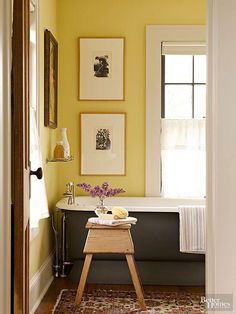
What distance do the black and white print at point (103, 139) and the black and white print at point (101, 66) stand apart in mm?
595

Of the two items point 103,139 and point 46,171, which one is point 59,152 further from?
point 103,139

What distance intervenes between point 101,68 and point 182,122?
102 cm

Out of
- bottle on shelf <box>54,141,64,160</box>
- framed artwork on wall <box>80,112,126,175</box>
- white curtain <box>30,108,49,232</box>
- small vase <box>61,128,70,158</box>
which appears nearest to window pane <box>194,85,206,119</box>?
framed artwork on wall <box>80,112,126,175</box>

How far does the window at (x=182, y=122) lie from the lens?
588 cm

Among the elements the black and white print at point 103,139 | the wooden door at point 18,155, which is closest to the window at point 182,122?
the black and white print at point 103,139

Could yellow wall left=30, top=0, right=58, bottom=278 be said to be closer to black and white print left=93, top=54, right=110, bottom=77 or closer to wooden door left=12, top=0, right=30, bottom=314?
black and white print left=93, top=54, right=110, bottom=77

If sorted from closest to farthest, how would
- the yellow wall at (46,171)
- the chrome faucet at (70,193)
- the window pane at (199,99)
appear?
the yellow wall at (46,171)
the chrome faucet at (70,193)
the window pane at (199,99)

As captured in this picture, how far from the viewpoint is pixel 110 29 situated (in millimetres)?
5969

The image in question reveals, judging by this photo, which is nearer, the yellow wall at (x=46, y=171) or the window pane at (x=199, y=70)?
the yellow wall at (x=46, y=171)

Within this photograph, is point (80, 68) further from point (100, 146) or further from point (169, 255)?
point (169, 255)

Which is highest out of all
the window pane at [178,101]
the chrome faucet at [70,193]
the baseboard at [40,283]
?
the window pane at [178,101]

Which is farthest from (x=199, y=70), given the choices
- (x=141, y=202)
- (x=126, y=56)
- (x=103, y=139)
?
(x=141, y=202)

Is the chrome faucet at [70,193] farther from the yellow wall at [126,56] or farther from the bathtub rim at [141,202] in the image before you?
the yellow wall at [126,56]

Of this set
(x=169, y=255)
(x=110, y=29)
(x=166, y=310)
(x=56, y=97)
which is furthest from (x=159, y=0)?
(x=166, y=310)
